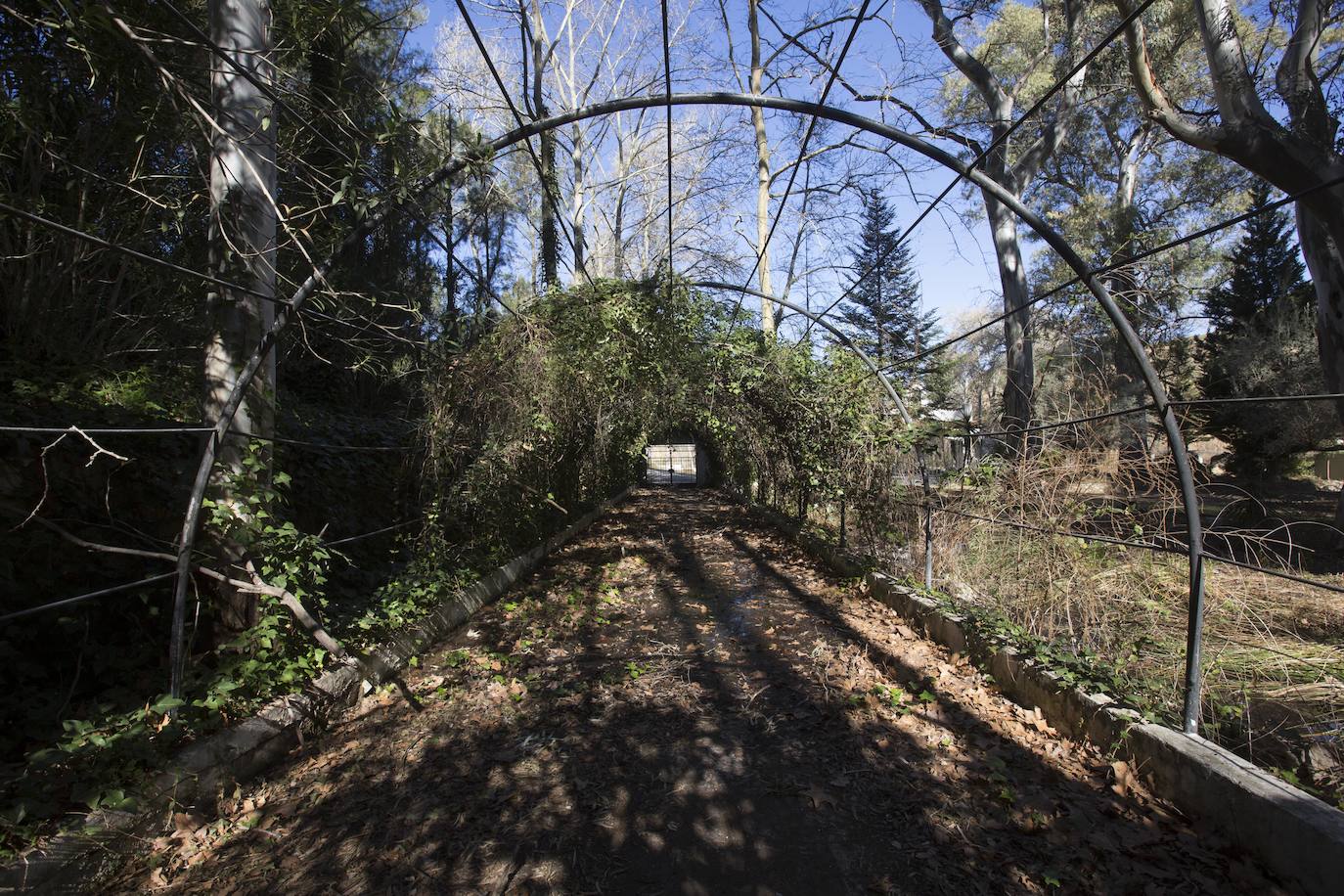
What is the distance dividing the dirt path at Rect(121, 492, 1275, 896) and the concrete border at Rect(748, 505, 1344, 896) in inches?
4.1

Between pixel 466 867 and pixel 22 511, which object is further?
pixel 22 511

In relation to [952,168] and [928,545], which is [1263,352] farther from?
[952,168]

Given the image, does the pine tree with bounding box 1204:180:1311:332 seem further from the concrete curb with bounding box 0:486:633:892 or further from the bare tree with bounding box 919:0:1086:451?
the concrete curb with bounding box 0:486:633:892

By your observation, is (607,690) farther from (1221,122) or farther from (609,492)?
(609,492)

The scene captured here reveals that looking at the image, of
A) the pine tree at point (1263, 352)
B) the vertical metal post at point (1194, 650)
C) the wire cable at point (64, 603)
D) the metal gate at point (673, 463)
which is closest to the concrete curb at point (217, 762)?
the wire cable at point (64, 603)

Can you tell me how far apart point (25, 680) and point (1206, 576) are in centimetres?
586

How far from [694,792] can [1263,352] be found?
1952 cm

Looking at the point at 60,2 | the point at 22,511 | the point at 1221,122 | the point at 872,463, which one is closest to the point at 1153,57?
the point at 1221,122

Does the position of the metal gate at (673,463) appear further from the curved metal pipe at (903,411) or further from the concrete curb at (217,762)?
the concrete curb at (217,762)

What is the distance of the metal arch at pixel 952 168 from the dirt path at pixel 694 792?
0.84 meters

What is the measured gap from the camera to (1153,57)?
1022 centimetres

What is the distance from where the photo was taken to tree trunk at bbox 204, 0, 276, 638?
3.39 metres

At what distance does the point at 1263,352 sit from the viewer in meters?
15.6

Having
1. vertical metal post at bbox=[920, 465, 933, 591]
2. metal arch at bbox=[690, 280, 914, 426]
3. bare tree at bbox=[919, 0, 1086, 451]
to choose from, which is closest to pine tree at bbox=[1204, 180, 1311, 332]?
Answer: bare tree at bbox=[919, 0, 1086, 451]
